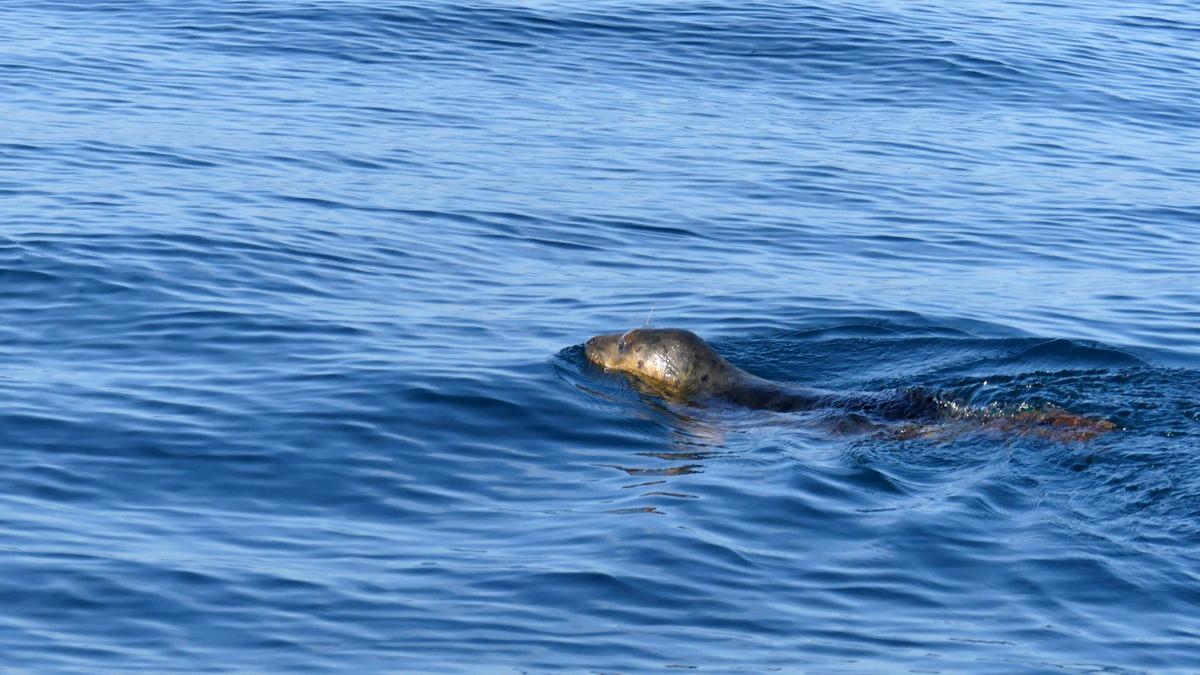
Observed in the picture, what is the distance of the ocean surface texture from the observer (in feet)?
24.2

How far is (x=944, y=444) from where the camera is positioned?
9.82m

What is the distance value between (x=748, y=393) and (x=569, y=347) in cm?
141

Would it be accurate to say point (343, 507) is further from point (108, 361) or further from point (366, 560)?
point (108, 361)

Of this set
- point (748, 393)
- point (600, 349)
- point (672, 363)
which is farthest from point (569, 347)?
point (748, 393)

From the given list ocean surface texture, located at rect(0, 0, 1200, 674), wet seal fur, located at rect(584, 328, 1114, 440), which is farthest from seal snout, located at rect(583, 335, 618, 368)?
ocean surface texture, located at rect(0, 0, 1200, 674)

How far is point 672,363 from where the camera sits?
37.4 feet

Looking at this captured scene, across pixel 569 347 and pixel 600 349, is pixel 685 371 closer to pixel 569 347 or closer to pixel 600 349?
pixel 600 349

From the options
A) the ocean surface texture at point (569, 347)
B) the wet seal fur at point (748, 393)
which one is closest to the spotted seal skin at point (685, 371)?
the wet seal fur at point (748, 393)

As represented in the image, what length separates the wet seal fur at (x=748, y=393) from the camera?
10.0m

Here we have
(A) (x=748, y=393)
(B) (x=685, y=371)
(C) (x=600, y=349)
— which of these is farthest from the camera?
(C) (x=600, y=349)

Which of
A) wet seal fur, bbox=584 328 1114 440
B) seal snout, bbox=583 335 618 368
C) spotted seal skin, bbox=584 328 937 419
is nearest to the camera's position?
wet seal fur, bbox=584 328 1114 440

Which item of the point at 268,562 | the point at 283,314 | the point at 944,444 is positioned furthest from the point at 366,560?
the point at 283,314

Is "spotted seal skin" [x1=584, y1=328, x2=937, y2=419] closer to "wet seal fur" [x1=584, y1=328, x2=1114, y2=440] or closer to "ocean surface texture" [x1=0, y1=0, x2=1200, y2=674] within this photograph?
"wet seal fur" [x1=584, y1=328, x2=1114, y2=440]

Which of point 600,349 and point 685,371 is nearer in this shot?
point 685,371
